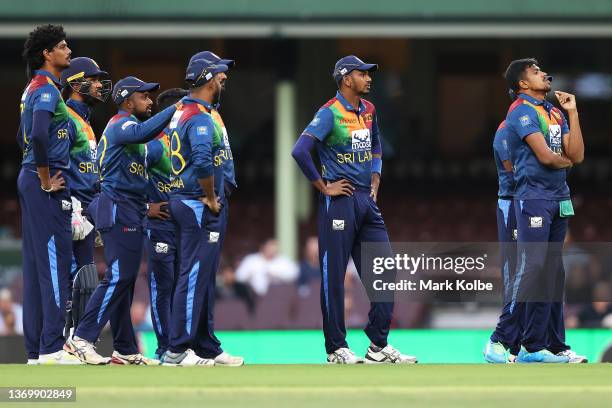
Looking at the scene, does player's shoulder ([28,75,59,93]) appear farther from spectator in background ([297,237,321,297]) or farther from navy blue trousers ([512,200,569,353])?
spectator in background ([297,237,321,297])

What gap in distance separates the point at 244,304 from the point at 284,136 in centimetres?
498

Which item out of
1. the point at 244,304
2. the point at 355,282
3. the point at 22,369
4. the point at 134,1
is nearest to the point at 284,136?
the point at 134,1

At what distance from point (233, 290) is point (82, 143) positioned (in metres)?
5.70

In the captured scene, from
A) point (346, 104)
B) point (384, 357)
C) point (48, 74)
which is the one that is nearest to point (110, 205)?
point (48, 74)

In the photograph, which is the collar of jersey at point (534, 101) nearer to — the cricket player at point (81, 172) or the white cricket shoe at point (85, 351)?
the cricket player at point (81, 172)

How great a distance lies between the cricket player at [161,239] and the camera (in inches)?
381

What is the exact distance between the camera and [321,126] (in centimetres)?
931

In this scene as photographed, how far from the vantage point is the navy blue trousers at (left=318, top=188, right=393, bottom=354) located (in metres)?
9.34

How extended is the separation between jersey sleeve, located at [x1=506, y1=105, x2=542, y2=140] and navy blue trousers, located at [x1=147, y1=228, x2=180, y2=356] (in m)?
2.39

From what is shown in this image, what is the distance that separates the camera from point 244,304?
1432 centimetres

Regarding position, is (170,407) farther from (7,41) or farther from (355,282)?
(7,41)

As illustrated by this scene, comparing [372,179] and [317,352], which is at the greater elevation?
[372,179]

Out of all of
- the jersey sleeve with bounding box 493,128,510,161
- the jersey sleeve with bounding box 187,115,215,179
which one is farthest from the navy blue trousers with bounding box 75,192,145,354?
the jersey sleeve with bounding box 493,128,510,161

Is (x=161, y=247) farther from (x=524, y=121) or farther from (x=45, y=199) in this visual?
(x=524, y=121)
